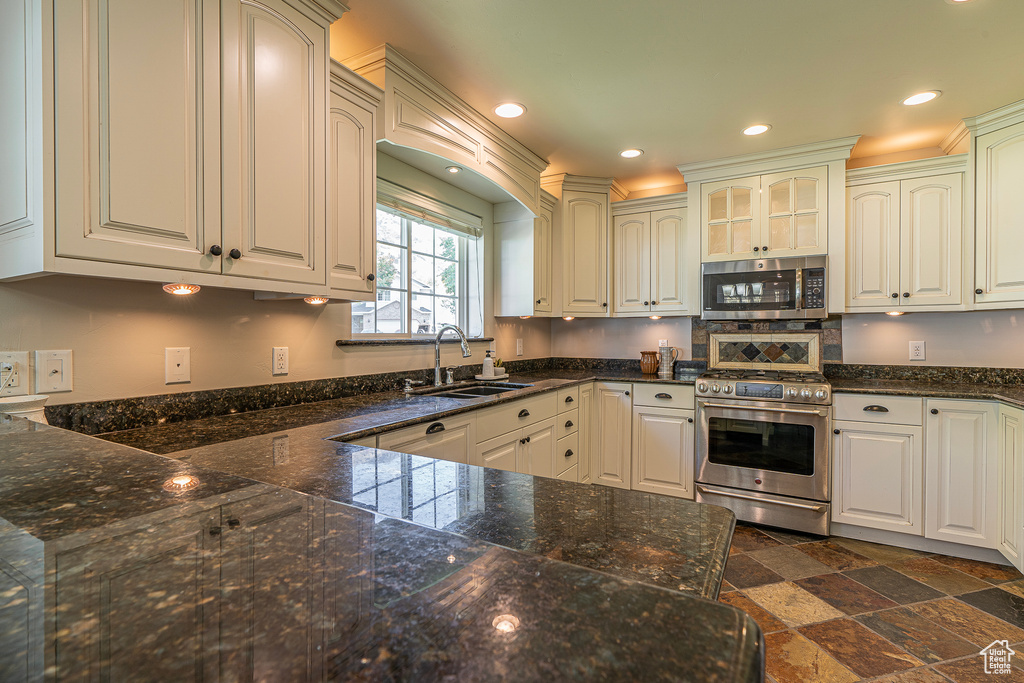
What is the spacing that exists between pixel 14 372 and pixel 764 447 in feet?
11.0

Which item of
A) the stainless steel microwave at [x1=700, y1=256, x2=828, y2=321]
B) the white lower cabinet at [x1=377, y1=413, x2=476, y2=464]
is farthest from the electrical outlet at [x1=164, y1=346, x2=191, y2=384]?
the stainless steel microwave at [x1=700, y1=256, x2=828, y2=321]

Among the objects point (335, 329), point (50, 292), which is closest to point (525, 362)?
point (335, 329)

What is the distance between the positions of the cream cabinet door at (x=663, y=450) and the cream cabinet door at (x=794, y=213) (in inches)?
50.7

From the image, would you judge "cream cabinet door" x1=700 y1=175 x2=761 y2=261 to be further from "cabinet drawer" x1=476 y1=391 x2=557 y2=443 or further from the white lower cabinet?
the white lower cabinet

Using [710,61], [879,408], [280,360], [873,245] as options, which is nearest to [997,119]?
[873,245]

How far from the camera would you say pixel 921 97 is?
2432mm

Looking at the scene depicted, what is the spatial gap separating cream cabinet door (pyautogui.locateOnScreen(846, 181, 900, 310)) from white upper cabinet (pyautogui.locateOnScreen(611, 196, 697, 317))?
3.22 ft

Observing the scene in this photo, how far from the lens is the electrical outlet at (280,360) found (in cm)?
189

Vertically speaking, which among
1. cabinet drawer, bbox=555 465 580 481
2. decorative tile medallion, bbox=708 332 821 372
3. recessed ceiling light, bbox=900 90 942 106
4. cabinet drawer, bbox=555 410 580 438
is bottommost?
cabinet drawer, bbox=555 465 580 481

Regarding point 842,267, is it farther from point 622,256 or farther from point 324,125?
point 324,125

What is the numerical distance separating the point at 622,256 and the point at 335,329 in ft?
7.81

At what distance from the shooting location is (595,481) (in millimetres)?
3471

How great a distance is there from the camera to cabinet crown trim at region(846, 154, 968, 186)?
9.09 feet

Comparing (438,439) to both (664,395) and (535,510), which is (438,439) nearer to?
(535,510)
